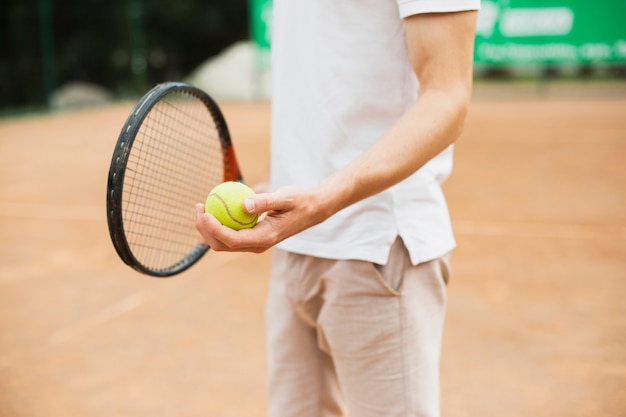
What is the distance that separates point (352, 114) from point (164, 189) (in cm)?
67

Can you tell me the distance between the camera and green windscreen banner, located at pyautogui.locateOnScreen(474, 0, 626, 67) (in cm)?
1198

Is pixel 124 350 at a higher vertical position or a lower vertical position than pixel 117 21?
lower

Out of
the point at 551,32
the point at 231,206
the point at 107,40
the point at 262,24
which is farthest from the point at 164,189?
the point at 107,40

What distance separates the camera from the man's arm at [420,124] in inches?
45.3

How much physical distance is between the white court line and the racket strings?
0.94 meters

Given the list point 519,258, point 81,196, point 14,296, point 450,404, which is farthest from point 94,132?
point 450,404

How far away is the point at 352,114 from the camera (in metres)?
1.31

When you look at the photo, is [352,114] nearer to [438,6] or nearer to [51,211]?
[438,6]

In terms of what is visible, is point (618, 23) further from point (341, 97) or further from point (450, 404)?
point (341, 97)

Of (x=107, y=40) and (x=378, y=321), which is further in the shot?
(x=107, y=40)

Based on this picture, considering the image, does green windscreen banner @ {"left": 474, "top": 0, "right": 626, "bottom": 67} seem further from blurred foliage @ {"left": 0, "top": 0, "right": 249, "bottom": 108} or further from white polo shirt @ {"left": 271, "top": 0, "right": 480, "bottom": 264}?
white polo shirt @ {"left": 271, "top": 0, "right": 480, "bottom": 264}

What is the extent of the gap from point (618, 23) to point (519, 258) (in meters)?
9.16

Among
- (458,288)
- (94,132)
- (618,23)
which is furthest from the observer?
(618,23)

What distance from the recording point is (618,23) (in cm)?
1186
